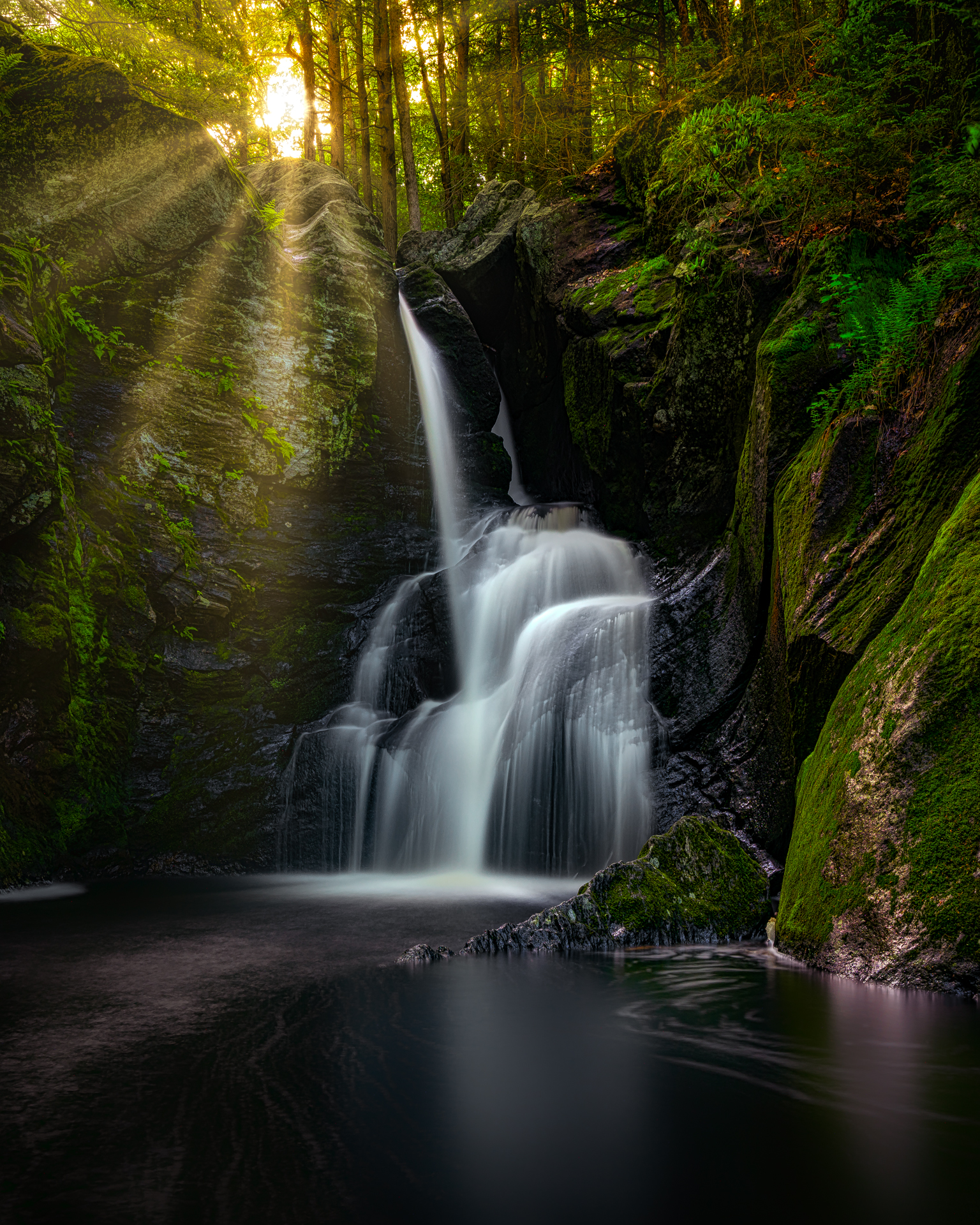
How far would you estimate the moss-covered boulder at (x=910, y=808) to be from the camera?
342 cm

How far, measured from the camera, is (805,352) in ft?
22.4

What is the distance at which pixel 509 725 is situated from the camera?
8.31 m

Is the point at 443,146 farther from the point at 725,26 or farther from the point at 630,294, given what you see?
the point at 630,294

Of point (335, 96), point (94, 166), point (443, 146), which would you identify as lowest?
point (94, 166)

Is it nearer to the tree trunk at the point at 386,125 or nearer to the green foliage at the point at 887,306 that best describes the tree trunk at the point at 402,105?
the tree trunk at the point at 386,125

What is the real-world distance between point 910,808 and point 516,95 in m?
16.6

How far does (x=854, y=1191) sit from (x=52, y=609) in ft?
28.5

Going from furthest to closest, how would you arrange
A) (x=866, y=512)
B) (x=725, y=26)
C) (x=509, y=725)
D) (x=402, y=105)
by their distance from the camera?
1. (x=402, y=105)
2. (x=725, y=26)
3. (x=509, y=725)
4. (x=866, y=512)

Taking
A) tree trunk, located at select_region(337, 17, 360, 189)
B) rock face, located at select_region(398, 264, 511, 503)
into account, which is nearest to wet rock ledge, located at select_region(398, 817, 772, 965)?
rock face, located at select_region(398, 264, 511, 503)

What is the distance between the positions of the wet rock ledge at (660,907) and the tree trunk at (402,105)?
15746mm

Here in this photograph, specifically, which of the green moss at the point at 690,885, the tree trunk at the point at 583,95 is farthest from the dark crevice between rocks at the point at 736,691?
the tree trunk at the point at 583,95

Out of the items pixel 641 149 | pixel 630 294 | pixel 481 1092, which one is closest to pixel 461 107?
pixel 641 149

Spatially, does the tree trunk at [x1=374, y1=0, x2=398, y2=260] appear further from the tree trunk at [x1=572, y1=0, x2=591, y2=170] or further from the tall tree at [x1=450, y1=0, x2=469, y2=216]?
the tree trunk at [x1=572, y1=0, x2=591, y2=170]

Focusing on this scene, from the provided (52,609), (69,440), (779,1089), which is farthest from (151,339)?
(779,1089)
